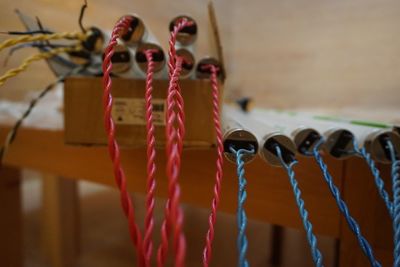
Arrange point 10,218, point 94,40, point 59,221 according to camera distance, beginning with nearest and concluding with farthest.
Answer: point 94,40 → point 10,218 → point 59,221

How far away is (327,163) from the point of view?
319mm

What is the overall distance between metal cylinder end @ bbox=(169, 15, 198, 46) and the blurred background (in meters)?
0.10

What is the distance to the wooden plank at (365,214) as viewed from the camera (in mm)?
297

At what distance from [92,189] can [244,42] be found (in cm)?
120

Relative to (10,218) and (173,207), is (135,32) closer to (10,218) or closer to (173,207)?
(173,207)

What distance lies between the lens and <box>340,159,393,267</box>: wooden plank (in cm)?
30

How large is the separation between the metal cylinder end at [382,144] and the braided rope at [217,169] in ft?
0.62

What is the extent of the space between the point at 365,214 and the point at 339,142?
95mm

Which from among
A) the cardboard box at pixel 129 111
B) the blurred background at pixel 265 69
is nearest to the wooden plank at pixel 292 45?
the blurred background at pixel 265 69

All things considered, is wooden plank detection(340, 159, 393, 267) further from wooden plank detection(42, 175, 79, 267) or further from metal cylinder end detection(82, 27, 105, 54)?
wooden plank detection(42, 175, 79, 267)

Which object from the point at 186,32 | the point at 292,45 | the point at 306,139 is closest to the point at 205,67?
the point at 186,32

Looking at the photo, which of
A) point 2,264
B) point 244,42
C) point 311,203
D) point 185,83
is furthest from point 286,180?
point 244,42

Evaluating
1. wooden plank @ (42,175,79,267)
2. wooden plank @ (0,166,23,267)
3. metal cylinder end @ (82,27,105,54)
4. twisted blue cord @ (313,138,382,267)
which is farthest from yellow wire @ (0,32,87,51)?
wooden plank @ (42,175,79,267)

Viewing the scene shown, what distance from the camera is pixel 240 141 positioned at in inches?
10.1
